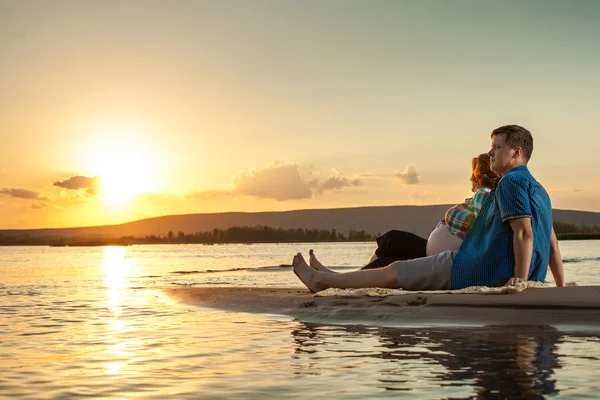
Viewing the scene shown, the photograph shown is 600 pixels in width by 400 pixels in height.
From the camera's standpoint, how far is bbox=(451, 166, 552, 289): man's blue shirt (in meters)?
7.38

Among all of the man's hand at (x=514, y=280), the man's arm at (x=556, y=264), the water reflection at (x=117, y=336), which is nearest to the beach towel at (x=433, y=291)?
the man's hand at (x=514, y=280)

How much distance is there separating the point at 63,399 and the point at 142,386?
18.8 inches

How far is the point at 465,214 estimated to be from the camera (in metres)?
8.52

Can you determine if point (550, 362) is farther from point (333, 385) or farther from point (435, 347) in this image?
point (333, 385)

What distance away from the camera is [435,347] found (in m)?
5.94

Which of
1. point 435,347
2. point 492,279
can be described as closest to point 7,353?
point 435,347

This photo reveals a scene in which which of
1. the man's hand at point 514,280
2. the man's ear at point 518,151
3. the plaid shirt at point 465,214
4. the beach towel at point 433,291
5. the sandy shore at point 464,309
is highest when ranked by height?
the man's ear at point 518,151

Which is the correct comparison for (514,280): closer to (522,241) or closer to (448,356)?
(522,241)

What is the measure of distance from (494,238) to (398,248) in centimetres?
212

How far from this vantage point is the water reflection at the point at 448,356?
451 cm

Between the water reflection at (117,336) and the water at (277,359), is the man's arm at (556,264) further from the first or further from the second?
the water reflection at (117,336)

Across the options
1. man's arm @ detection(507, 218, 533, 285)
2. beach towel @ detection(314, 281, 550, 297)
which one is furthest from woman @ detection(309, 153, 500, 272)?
man's arm @ detection(507, 218, 533, 285)

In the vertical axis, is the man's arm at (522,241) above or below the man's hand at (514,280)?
above

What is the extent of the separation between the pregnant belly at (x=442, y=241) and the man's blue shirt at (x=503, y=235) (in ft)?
2.11
